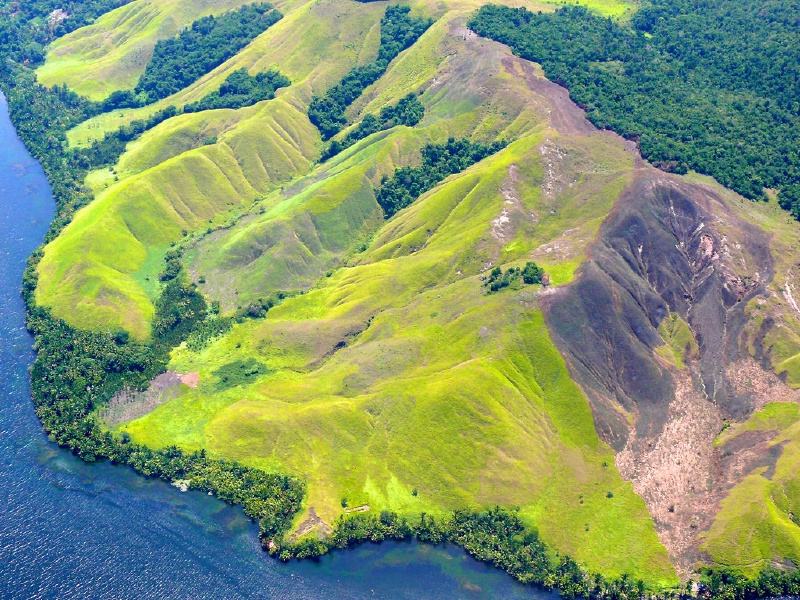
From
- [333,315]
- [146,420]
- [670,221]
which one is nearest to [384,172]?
[333,315]

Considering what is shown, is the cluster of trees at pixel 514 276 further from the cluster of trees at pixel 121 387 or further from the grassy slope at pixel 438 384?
the cluster of trees at pixel 121 387

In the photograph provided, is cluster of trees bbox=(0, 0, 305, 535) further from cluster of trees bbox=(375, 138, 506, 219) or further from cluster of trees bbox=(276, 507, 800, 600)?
cluster of trees bbox=(375, 138, 506, 219)

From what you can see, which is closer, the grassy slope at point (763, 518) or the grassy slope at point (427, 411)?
the grassy slope at point (763, 518)

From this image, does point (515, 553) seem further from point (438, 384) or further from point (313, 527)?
point (438, 384)

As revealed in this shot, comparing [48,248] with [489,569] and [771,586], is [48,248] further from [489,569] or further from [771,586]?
[771,586]

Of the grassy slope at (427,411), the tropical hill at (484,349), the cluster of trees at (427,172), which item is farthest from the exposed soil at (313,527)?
the cluster of trees at (427,172)
